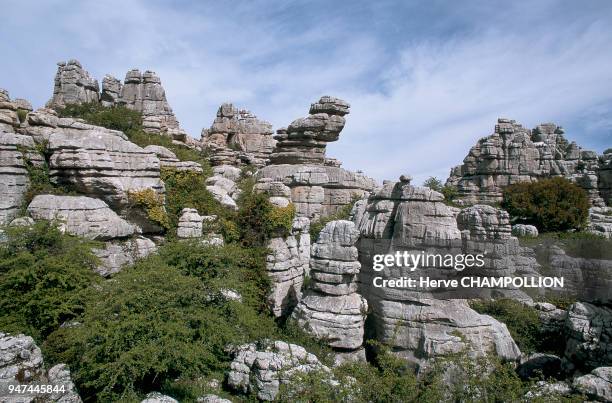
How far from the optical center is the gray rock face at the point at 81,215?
9672 mm

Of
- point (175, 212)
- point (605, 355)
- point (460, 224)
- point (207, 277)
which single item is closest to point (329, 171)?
point (460, 224)

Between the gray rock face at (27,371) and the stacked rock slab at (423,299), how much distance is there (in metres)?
6.97

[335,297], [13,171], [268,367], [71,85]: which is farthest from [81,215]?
[71,85]

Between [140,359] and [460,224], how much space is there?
42.8ft

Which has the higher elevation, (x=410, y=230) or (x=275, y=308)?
(x=410, y=230)

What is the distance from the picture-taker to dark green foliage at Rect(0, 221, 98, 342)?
25.0 ft

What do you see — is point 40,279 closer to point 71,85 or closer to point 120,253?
point 120,253

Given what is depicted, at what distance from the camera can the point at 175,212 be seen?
41.0 ft

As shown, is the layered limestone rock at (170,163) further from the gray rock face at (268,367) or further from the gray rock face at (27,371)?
the gray rock face at (27,371)

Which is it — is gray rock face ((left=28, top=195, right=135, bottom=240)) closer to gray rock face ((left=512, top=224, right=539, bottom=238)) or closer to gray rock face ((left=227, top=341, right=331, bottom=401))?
gray rock face ((left=227, top=341, right=331, bottom=401))

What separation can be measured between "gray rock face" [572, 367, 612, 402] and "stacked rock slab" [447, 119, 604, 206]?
65.5 ft

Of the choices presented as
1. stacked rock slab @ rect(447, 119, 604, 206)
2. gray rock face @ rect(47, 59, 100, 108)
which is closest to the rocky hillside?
stacked rock slab @ rect(447, 119, 604, 206)

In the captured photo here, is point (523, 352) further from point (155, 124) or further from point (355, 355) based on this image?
point (155, 124)

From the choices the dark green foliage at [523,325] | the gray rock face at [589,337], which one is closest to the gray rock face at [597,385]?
the gray rock face at [589,337]
